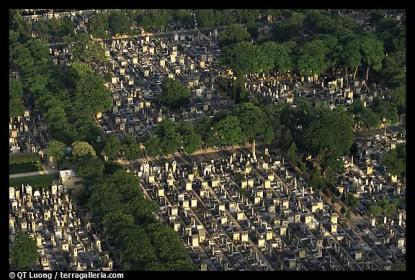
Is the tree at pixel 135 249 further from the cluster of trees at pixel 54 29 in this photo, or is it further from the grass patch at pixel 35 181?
the cluster of trees at pixel 54 29

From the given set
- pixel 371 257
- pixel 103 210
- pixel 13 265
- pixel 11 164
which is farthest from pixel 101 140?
pixel 371 257

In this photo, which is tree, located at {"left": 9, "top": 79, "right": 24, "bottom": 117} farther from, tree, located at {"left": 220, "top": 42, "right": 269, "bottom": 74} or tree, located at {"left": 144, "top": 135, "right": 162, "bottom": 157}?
tree, located at {"left": 220, "top": 42, "right": 269, "bottom": 74}

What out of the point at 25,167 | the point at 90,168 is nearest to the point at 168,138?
the point at 90,168

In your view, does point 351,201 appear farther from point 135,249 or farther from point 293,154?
point 135,249

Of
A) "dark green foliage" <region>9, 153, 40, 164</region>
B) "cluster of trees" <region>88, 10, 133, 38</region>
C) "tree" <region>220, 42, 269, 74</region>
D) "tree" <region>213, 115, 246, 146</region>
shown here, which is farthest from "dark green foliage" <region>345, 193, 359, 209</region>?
"cluster of trees" <region>88, 10, 133, 38</region>

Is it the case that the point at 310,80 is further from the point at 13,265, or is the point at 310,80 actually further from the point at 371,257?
the point at 13,265

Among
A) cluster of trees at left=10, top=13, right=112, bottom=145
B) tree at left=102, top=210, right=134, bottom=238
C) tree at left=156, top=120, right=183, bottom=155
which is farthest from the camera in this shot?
cluster of trees at left=10, top=13, right=112, bottom=145

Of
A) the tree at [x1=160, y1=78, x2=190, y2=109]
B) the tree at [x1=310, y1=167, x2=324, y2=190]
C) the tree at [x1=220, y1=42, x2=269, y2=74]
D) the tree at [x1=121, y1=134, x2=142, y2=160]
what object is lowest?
the tree at [x1=310, y1=167, x2=324, y2=190]
